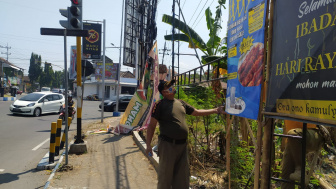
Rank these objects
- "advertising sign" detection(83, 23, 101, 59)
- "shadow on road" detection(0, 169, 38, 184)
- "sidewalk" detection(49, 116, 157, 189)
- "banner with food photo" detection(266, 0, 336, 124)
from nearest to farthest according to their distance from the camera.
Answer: "banner with food photo" detection(266, 0, 336, 124) < "sidewalk" detection(49, 116, 157, 189) < "shadow on road" detection(0, 169, 38, 184) < "advertising sign" detection(83, 23, 101, 59)

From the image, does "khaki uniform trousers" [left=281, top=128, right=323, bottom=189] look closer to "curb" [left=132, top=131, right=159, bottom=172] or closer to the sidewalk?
the sidewalk

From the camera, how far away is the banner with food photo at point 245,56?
105 inches

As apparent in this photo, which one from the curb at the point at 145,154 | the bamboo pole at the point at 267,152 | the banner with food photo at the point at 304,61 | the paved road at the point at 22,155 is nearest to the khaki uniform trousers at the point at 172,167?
the bamboo pole at the point at 267,152

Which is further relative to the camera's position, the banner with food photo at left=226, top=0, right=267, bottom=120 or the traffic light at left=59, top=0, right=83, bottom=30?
the traffic light at left=59, top=0, right=83, bottom=30

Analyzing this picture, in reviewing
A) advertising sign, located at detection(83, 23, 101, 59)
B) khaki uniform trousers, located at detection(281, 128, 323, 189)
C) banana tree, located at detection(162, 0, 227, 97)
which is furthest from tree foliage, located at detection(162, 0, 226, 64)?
advertising sign, located at detection(83, 23, 101, 59)

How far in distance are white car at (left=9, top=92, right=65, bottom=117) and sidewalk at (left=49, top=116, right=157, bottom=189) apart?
8.87 metres

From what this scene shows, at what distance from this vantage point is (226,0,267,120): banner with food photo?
2.68 meters

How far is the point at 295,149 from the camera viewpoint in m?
2.83

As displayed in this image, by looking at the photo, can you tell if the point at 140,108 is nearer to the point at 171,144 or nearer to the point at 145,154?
the point at 145,154

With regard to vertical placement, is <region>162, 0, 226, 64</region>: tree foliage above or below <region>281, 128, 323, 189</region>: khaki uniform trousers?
above

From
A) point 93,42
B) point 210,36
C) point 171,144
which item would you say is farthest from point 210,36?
point 93,42

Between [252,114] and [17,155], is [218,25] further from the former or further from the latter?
[17,155]

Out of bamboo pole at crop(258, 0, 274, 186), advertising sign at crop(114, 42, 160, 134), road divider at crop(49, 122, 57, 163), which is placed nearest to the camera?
bamboo pole at crop(258, 0, 274, 186)

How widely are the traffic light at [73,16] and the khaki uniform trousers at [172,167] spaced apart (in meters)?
4.08
